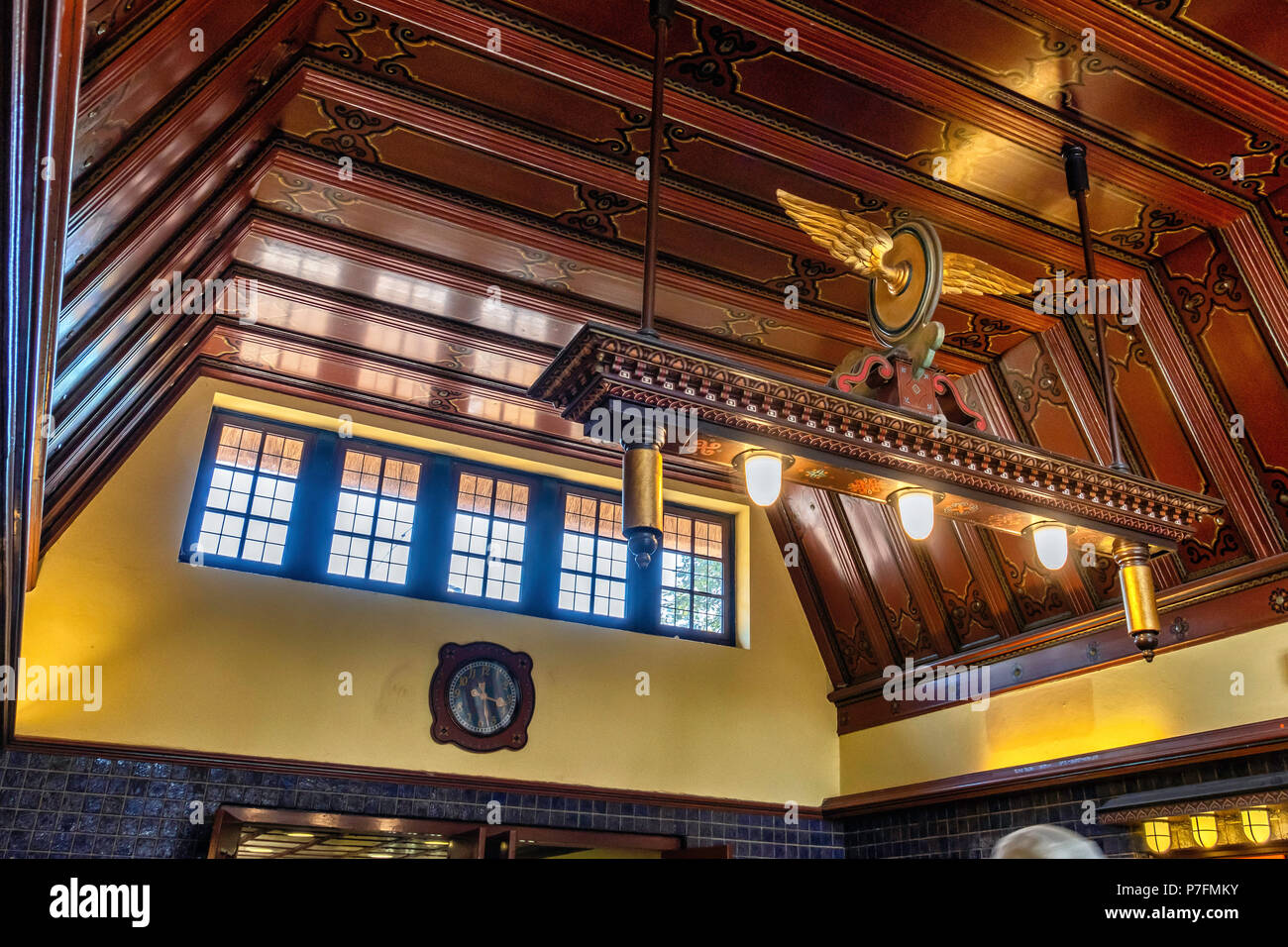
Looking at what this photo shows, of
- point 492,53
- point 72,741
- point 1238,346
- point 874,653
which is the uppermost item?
point 492,53

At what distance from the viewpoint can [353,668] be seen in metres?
7.15

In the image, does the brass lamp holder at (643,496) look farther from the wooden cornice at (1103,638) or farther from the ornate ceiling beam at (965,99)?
the wooden cornice at (1103,638)

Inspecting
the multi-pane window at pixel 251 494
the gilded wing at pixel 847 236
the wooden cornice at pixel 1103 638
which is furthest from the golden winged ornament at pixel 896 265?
the multi-pane window at pixel 251 494

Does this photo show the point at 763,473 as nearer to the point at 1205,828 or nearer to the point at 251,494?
the point at 1205,828

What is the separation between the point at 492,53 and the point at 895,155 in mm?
2116

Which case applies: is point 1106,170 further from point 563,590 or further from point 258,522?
point 258,522

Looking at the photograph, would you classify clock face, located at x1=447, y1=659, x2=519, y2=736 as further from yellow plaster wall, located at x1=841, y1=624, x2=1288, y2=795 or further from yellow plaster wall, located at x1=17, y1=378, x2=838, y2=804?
yellow plaster wall, located at x1=841, y1=624, x2=1288, y2=795

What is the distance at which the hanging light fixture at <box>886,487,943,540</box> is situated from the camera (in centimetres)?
353

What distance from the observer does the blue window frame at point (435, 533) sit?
740 centimetres

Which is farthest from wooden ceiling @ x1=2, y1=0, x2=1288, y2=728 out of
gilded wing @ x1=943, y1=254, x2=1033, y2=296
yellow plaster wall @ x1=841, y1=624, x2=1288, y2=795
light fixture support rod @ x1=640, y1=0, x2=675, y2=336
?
gilded wing @ x1=943, y1=254, x2=1033, y2=296

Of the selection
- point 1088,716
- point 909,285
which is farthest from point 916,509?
point 1088,716
